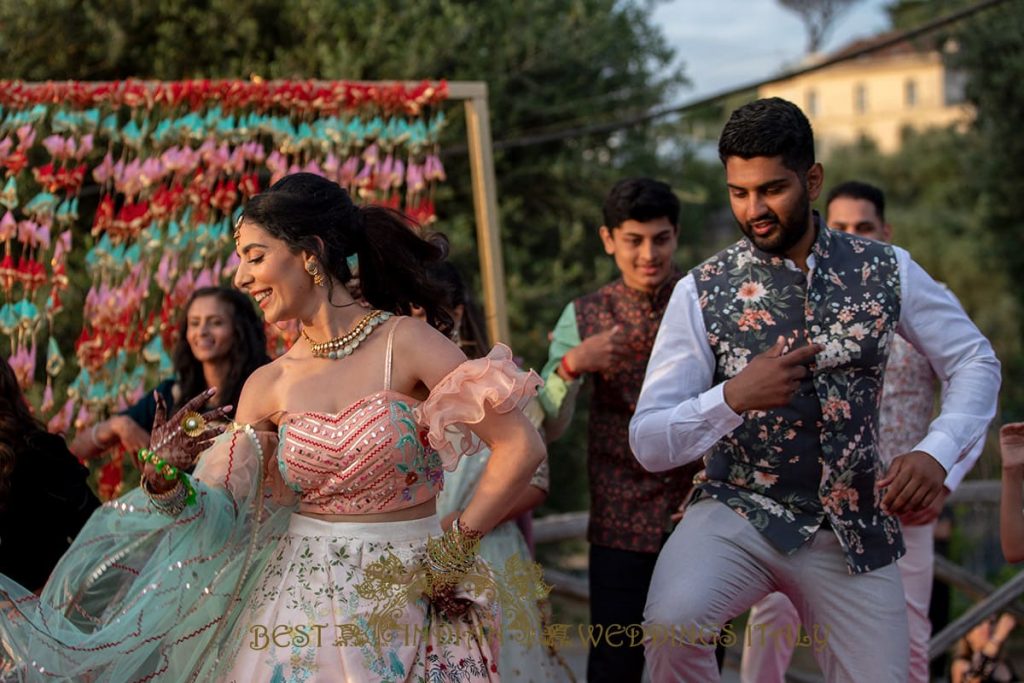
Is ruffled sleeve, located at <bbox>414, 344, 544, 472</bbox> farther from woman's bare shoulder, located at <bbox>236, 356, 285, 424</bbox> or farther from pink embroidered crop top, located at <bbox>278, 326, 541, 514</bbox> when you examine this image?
woman's bare shoulder, located at <bbox>236, 356, 285, 424</bbox>

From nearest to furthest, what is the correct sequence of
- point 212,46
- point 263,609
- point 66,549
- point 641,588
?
point 263,609 < point 66,549 < point 641,588 < point 212,46

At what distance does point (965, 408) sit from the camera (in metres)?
3.40

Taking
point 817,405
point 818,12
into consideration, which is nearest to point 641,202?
point 817,405

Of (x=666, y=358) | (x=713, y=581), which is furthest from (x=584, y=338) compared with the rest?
(x=713, y=581)

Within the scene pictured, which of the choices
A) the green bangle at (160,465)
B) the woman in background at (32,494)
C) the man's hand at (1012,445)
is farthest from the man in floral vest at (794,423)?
the woman in background at (32,494)

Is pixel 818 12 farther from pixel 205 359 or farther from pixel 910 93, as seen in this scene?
pixel 205 359

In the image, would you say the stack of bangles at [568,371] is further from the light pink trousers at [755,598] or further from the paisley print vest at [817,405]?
the light pink trousers at [755,598]

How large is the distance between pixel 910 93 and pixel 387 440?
5218 cm

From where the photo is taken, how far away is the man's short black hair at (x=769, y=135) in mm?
3395

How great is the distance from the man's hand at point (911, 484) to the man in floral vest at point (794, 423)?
0.6 inches

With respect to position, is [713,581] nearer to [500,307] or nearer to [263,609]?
[263,609]

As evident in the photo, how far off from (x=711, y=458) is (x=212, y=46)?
506cm

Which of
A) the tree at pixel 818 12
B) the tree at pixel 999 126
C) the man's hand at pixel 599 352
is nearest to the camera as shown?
the man's hand at pixel 599 352

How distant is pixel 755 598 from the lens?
346cm
